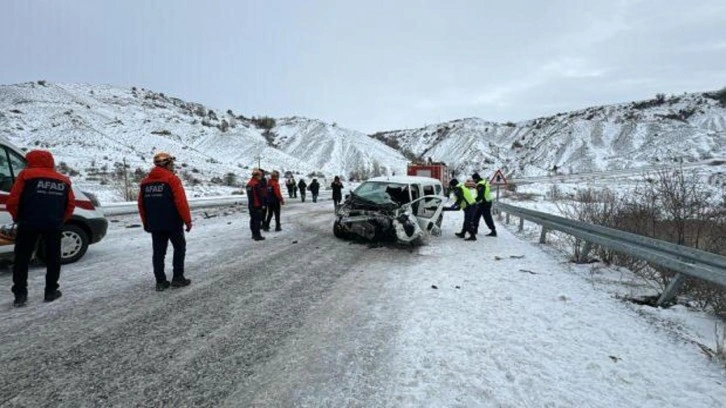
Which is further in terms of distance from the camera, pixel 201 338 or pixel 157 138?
pixel 157 138

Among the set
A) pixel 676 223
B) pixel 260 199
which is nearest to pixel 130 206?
pixel 260 199

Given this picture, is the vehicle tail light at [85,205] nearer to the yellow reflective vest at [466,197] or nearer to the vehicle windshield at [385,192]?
the vehicle windshield at [385,192]

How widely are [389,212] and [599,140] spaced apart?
76.5 meters

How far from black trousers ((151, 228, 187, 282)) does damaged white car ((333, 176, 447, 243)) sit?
14.6 ft

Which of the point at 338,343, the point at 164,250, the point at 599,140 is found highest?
the point at 599,140

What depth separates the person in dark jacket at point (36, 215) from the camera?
447 cm

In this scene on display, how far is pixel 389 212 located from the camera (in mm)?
8914

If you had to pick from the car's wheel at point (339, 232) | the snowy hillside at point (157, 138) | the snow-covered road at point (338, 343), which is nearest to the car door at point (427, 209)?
the car's wheel at point (339, 232)

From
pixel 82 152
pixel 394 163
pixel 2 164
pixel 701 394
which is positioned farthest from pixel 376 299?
pixel 394 163

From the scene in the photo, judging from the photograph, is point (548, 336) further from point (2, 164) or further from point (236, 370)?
point (2, 164)

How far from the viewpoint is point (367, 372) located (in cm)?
316

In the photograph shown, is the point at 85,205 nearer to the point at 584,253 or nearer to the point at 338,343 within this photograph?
the point at 338,343

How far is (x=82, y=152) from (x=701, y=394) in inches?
1879

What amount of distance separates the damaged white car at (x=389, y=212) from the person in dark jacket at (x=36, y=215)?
5713 mm
